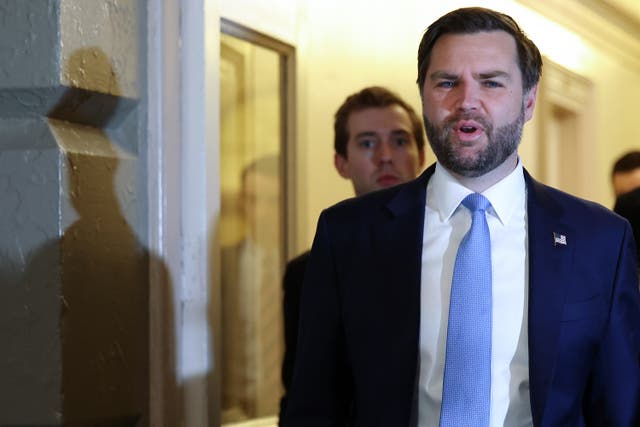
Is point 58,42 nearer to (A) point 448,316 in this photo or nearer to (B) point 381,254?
(B) point 381,254

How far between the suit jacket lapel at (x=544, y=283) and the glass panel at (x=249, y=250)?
2294 mm

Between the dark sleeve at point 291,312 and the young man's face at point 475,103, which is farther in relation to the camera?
the dark sleeve at point 291,312

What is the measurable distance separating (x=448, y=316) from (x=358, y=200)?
0.31 m

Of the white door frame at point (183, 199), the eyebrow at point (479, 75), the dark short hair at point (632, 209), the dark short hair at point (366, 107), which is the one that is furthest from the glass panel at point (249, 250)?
the eyebrow at point (479, 75)

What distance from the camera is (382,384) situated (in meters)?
1.87

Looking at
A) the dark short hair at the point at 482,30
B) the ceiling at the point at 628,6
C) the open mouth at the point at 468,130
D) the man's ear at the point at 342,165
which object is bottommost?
the man's ear at the point at 342,165

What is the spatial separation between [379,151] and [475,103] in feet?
3.61

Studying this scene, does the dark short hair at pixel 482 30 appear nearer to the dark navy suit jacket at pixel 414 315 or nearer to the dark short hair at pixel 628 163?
the dark navy suit jacket at pixel 414 315

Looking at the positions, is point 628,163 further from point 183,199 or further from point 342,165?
point 183,199

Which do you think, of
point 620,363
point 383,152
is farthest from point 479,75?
point 383,152

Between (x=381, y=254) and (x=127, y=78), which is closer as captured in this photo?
(x=381, y=254)

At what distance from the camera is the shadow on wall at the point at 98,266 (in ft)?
7.00

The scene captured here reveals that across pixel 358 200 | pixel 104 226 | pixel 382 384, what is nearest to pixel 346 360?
pixel 382 384

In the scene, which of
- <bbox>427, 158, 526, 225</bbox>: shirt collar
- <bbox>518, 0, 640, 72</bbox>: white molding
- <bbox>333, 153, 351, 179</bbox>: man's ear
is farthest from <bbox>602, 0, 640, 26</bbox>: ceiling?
<bbox>427, 158, 526, 225</bbox>: shirt collar
